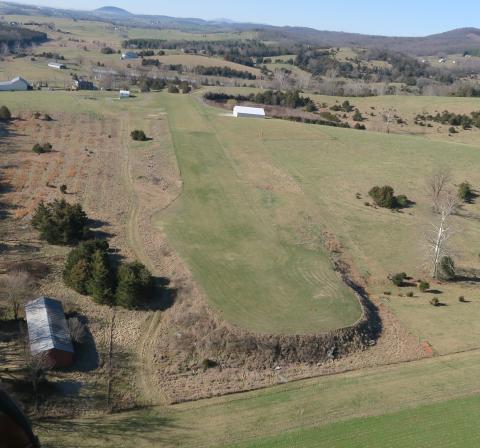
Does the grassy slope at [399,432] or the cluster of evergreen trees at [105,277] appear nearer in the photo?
the grassy slope at [399,432]

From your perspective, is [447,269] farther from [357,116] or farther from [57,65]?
[57,65]

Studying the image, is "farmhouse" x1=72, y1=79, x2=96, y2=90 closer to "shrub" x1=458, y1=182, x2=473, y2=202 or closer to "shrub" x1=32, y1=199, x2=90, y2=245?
"shrub" x1=32, y1=199, x2=90, y2=245

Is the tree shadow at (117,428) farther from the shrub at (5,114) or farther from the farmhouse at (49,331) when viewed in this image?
the shrub at (5,114)

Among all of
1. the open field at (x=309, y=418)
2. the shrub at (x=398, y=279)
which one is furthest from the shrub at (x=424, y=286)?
the open field at (x=309, y=418)

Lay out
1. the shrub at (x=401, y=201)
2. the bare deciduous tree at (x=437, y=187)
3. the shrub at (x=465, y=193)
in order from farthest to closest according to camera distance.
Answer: the shrub at (x=465, y=193) < the bare deciduous tree at (x=437, y=187) < the shrub at (x=401, y=201)

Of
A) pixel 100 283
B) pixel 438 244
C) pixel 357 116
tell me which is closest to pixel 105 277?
pixel 100 283

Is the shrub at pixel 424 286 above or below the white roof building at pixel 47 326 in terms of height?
above

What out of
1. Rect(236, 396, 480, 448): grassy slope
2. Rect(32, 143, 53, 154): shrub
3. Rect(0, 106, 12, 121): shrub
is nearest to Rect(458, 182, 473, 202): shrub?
Rect(236, 396, 480, 448): grassy slope
